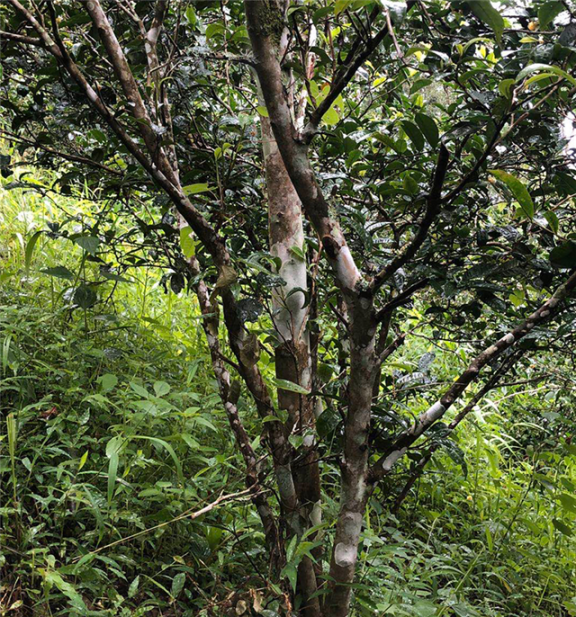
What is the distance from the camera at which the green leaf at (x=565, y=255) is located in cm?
94

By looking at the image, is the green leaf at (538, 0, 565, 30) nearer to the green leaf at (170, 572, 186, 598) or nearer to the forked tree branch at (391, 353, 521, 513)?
the forked tree branch at (391, 353, 521, 513)

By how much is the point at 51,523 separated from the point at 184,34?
1464 millimetres

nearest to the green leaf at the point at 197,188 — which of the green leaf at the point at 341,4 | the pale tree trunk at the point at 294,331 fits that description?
the pale tree trunk at the point at 294,331

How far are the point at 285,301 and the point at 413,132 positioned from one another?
1.52 feet

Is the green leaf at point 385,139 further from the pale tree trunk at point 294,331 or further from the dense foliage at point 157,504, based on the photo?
the dense foliage at point 157,504

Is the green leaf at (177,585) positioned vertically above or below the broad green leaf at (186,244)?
below

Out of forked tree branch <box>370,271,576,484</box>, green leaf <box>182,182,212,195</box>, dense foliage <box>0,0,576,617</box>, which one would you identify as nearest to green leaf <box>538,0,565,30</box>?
dense foliage <box>0,0,576,617</box>

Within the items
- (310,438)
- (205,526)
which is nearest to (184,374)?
(205,526)

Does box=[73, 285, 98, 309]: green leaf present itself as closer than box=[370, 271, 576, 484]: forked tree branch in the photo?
No

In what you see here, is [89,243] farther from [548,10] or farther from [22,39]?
[548,10]

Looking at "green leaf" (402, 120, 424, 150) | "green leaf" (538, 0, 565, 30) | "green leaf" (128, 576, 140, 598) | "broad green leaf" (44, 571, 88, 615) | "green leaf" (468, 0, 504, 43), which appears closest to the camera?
"green leaf" (468, 0, 504, 43)

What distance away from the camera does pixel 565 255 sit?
94cm

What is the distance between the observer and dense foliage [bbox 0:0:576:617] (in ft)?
3.37

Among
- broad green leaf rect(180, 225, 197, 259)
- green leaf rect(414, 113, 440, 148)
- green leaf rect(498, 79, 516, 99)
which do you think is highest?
green leaf rect(414, 113, 440, 148)
